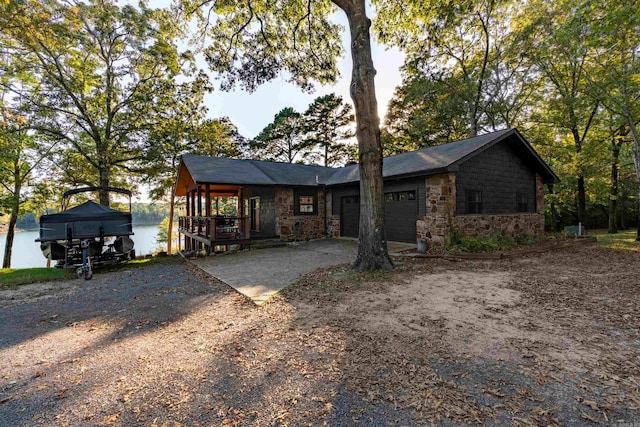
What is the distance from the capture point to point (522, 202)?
1242cm

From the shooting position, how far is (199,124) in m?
18.4

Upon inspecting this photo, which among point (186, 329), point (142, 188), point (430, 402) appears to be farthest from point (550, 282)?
point (142, 188)

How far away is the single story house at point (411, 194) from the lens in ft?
32.7

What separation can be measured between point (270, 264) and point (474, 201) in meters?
7.82

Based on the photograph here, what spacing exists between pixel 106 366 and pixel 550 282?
7.67 metres

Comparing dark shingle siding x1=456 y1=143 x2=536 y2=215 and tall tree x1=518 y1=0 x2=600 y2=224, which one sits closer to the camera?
dark shingle siding x1=456 y1=143 x2=536 y2=215

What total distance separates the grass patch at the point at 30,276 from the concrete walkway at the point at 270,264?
3.60 meters

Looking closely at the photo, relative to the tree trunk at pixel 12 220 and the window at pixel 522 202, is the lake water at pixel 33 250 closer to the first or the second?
the tree trunk at pixel 12 220

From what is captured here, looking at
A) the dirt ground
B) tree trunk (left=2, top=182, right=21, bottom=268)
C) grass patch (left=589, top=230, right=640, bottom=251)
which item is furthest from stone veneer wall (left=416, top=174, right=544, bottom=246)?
tree trunk (left=2, top=182, right=21, bottom=268)

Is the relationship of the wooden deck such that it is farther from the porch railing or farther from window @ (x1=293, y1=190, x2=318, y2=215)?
window @ (x1=293, y1=190, x2=318, y2=215)

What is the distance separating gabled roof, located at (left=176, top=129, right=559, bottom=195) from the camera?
1005 cm

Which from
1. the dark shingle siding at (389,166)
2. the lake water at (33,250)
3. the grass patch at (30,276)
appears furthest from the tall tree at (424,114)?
the grass patch at (30,276)

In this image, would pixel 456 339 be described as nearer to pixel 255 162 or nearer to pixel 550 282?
pixel 550 282

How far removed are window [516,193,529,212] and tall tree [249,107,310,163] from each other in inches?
768
